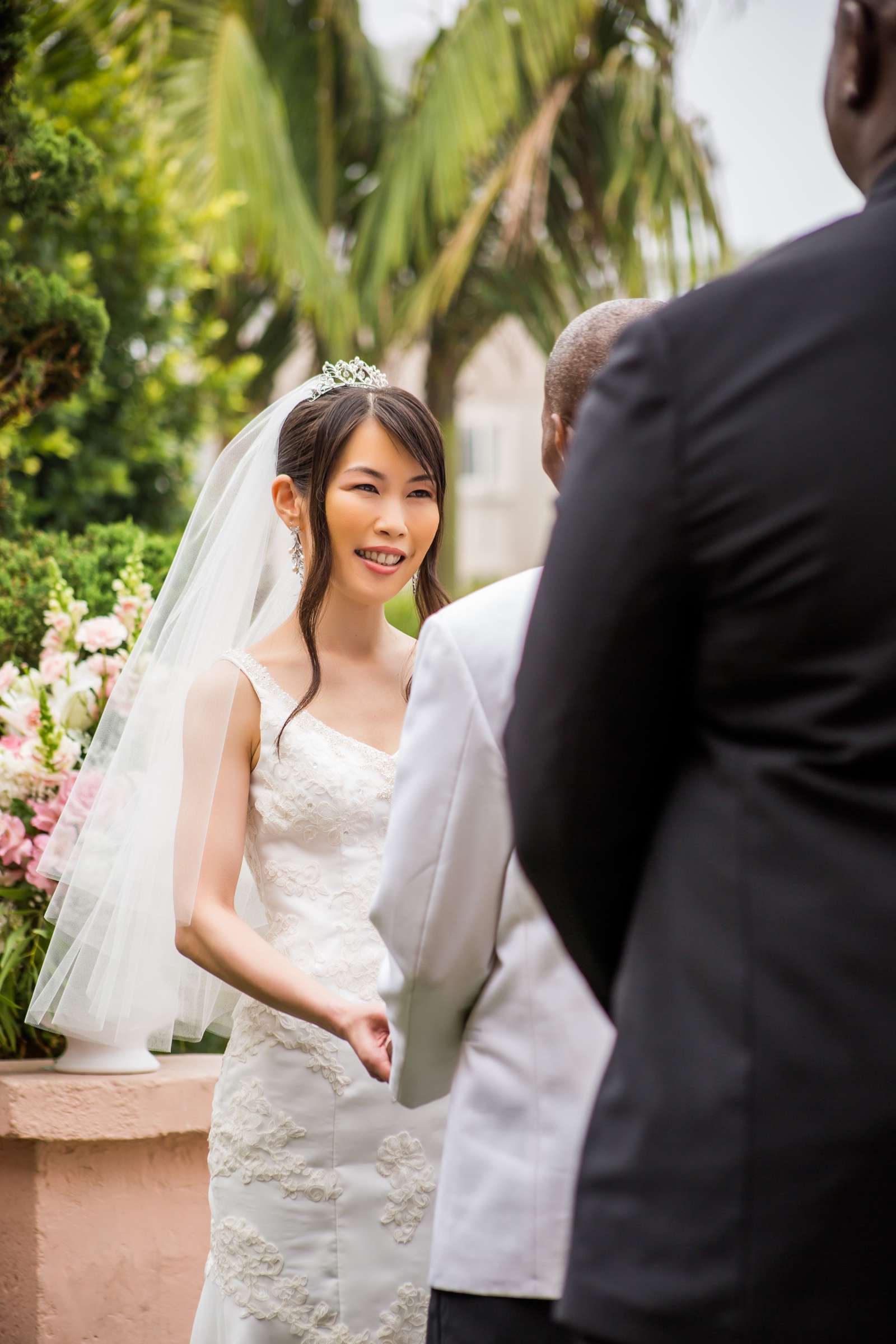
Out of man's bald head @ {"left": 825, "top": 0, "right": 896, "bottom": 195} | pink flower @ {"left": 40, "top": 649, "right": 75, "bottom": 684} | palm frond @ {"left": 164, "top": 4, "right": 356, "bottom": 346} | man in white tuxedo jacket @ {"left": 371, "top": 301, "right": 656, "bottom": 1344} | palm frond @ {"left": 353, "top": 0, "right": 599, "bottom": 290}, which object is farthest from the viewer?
palm frond @ {"left": 353, "top": 0, "right": 599, "bottom": 290}

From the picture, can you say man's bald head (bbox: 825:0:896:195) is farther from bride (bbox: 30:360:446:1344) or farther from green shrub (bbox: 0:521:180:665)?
green shrub (bbox: 0:521:180:665)

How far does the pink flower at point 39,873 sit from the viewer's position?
3.75 m

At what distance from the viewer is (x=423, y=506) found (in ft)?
9.52

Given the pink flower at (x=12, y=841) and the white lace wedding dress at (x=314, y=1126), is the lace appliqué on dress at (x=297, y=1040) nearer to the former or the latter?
the white lace wedding dress at (x=314, y=1126)

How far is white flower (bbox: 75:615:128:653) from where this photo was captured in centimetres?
399

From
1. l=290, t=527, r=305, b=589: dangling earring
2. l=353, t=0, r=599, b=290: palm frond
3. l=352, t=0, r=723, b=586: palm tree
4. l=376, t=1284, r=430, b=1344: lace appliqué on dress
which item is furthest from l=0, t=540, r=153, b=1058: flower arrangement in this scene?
l=353, t=0, r=599, b=290: palm frond

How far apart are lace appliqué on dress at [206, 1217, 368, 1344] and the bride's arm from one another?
0.44 m

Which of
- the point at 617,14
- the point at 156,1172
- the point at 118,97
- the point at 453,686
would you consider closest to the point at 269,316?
the point at 617,14

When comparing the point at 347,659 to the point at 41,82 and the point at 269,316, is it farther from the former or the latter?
the point at 269,316

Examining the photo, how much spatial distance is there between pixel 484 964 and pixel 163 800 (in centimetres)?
159

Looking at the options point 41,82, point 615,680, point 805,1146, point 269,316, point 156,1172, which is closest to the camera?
point 805,1146

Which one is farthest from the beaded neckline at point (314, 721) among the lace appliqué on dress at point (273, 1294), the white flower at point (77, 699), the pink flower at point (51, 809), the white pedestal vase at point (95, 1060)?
the white pedestal vase at point (95, 1060)

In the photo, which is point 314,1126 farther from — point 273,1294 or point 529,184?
point 529,184

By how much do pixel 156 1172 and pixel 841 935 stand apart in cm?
313
